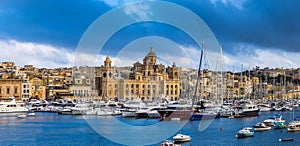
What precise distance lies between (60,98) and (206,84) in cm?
1753

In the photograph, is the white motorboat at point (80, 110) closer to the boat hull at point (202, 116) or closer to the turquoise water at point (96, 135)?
the turquoise water at point (96, 135)

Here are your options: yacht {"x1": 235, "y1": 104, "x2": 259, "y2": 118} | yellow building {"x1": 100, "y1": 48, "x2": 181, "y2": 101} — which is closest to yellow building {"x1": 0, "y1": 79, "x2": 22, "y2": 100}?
yellow building {"x1": 100, "y1": 48, "x2": 181, "y2": 101}

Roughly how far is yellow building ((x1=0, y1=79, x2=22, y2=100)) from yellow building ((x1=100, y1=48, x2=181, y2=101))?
927 cm

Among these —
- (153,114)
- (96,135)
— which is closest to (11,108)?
(153,114)

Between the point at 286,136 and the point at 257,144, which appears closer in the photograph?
the point at 257,144

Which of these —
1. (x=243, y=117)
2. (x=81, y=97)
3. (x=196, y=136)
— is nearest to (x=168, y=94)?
(x=81, y=97)

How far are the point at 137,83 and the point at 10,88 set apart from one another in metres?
14.1

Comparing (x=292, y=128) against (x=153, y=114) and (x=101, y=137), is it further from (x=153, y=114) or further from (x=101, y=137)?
(x=153, y=114)

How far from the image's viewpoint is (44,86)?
195ft

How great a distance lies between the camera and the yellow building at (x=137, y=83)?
176ft

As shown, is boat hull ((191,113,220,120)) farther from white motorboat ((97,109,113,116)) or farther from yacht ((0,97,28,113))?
yacht ((0,97,28,113))

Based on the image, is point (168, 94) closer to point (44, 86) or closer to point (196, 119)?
point (44, 86)

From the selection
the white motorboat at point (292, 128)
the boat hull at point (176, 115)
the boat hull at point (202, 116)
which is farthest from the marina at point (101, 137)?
the boat hull at point (176, 115)

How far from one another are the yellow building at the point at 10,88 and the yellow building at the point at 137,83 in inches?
365
